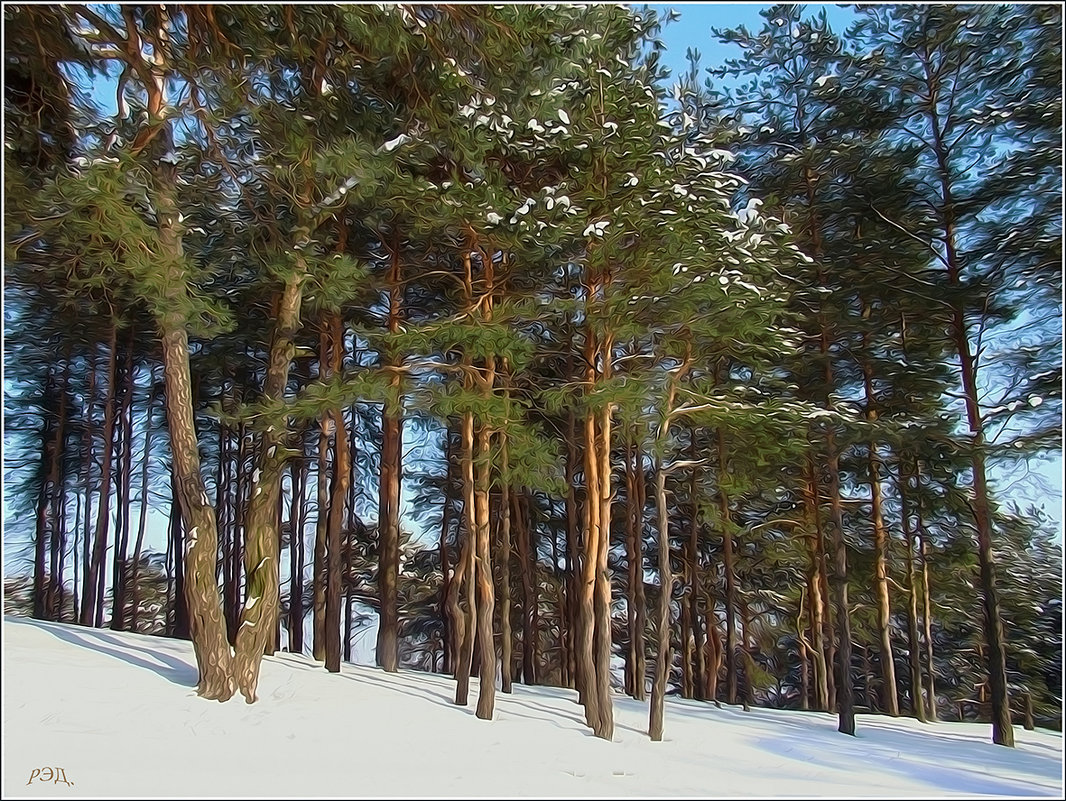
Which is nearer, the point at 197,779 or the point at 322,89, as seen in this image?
the point at 197,779

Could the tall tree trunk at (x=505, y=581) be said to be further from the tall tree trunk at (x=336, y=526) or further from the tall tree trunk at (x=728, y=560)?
the tall tree trunk at (x=728, y=560)

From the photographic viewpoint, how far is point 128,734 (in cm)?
670

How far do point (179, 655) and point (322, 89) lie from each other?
7.04 meters

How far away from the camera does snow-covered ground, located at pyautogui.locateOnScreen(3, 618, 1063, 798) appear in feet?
20.1

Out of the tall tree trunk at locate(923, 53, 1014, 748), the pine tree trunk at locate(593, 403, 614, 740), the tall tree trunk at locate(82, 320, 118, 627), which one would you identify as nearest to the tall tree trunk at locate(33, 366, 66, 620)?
the tall tree trunk at locate(82, 320, 118, 627)

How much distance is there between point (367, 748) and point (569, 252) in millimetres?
6029

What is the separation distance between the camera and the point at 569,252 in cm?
982

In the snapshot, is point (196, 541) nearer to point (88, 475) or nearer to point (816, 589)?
point (88, 475)

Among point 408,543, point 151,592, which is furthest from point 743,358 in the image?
point 151,592

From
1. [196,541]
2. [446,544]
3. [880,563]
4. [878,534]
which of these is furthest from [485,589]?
[446,544]

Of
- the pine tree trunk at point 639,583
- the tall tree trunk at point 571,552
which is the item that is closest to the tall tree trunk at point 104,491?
the tall tree trunk at point 571,552

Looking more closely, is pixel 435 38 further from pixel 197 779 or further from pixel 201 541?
pixel 197 779

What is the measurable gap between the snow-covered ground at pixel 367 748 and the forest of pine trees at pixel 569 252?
707 millimetres

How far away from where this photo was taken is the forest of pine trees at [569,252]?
26.2 ft
